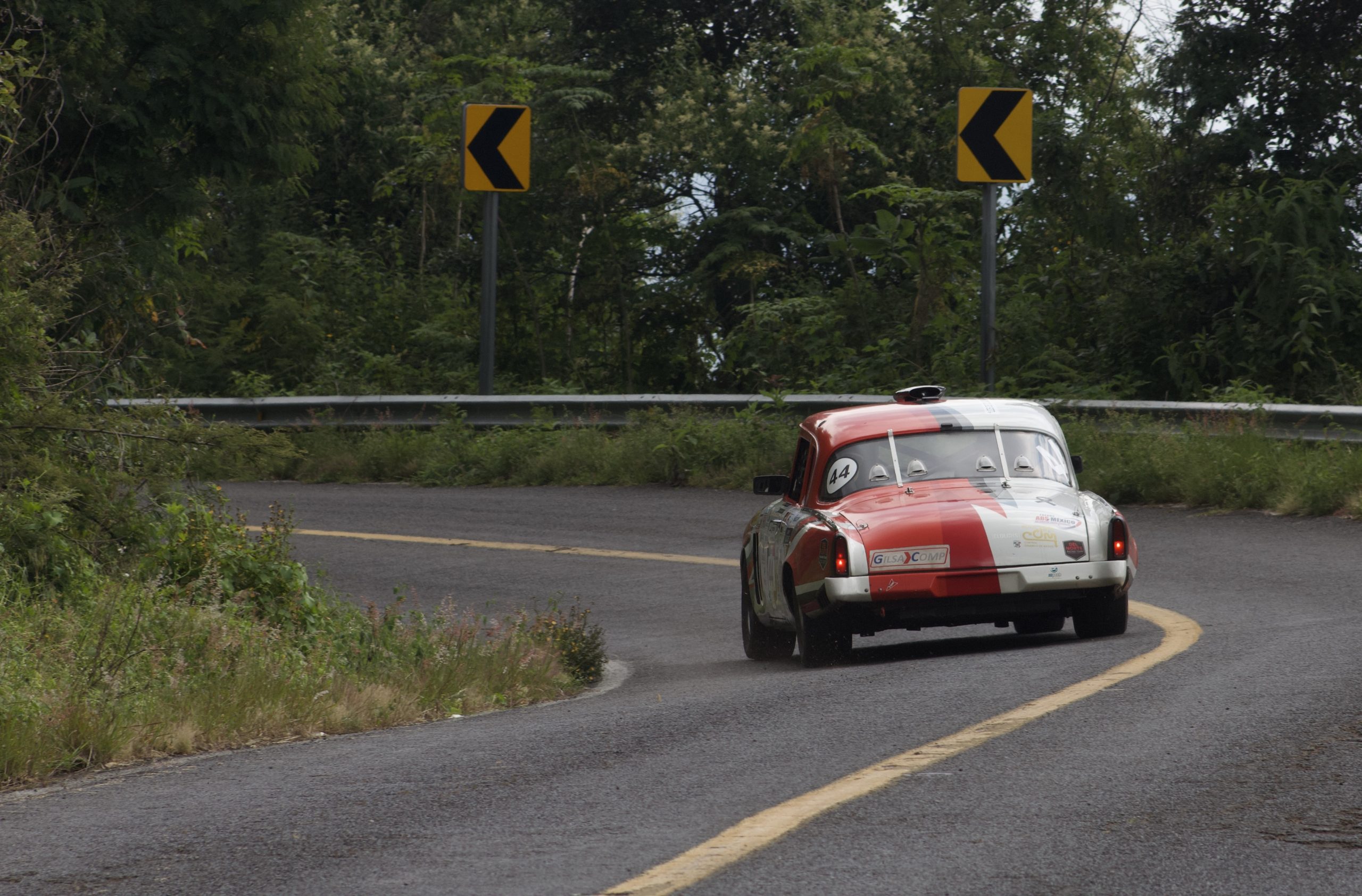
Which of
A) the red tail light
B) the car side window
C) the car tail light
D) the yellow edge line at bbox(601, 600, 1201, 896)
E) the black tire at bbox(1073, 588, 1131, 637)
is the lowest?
the yellow edge line at bbox(601, 600, 1201, 896)

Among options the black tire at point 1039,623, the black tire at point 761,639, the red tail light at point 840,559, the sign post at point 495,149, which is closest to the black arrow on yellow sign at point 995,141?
the sign post at point 495,149

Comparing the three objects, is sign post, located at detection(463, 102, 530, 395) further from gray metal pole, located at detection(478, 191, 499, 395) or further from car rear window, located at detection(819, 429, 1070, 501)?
car rear window, located at detection(819, 429, 1070, 501)

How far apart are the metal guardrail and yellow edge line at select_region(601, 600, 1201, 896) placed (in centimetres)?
937

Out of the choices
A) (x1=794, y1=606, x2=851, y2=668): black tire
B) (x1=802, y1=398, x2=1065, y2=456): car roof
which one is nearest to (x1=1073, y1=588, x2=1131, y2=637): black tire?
(x1=802, y1=398, x2=1065, y2=456): car roof

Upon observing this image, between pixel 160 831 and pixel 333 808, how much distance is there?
0.57 meters

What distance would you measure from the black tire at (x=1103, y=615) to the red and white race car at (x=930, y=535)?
0.03ft

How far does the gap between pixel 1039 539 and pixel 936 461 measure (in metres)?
1.02

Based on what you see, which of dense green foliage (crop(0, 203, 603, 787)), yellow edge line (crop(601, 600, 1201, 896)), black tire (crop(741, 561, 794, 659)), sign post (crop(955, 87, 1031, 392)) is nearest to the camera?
yellow edge line (crop(601, 600, 1201, 896))

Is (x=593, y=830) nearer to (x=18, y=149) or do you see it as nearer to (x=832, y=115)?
(x=18, y=149)

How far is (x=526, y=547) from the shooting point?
16.2m

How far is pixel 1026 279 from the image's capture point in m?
22.2

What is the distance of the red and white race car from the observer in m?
9.55

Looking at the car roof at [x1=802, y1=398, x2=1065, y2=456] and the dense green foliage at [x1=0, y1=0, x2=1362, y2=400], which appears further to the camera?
the dense green foliage at [x1=0, y1=0, x2=1362, y2=400]

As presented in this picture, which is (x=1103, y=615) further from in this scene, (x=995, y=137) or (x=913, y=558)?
(x=995, y=137)
